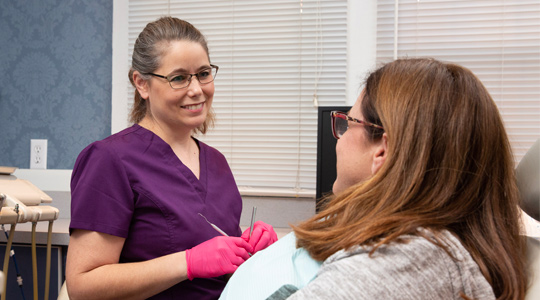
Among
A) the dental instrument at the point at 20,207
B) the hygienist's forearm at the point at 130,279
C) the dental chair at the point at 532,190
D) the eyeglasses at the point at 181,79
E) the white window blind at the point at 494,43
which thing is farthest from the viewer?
the white window blind at the point at 494,43

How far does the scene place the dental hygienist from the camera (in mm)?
1219

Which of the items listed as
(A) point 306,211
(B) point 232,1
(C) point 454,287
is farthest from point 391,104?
(B) point 232,1

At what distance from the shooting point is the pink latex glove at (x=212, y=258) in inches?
48.0

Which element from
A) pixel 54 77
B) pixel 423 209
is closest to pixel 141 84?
pixel 423 209

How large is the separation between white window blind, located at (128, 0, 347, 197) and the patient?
1498 mm

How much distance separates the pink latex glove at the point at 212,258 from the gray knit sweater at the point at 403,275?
526 millimetres

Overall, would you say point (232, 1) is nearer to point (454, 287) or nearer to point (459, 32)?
point (459, 32)

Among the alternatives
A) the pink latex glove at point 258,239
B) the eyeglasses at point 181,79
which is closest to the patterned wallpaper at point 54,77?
the eyeglasses at point 181,79

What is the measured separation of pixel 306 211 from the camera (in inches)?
93.5

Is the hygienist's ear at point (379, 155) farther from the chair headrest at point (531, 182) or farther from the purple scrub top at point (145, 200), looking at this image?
the purple scrub top at point (145, 200)

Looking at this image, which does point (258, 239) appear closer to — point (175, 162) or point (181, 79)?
point (175, 162)

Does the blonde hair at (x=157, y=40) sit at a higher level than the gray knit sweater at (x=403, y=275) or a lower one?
higher

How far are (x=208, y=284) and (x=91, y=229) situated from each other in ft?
1.12

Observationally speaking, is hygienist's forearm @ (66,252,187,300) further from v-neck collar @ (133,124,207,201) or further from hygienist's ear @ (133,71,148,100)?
hygienist's ear @ (133,71,148,100)
